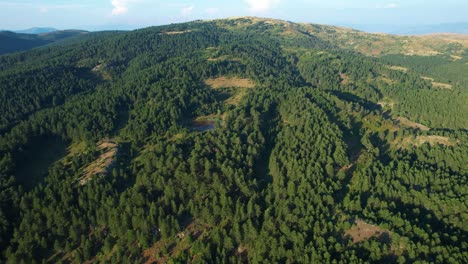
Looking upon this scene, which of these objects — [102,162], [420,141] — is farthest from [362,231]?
[102,162]

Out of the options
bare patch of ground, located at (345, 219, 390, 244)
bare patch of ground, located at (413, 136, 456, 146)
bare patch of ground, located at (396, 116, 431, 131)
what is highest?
bare patch of ground, located at (413, 136, 456, 146)

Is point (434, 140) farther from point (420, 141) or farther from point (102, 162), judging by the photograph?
point (102, 162)

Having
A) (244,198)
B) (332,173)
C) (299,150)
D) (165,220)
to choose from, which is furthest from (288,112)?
(165,220)

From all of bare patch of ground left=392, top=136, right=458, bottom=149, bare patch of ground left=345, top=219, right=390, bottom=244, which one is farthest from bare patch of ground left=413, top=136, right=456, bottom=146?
bare patch of ground left=345, top=219, right=390, bottom=244

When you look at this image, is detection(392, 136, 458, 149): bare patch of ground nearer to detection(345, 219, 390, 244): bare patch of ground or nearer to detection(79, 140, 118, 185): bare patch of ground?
detection(345, 219, 390, 244): bare patch of ground

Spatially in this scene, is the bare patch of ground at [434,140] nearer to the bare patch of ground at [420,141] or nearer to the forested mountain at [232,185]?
the bare patch of ground at [420,141]

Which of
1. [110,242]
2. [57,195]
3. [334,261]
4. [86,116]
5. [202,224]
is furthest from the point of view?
[86,116]

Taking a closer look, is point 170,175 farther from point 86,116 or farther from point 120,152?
point 86,116

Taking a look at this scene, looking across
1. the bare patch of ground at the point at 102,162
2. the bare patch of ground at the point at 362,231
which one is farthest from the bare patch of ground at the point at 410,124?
the bare patch of ground at the point at 102,162

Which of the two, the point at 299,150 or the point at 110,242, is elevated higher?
the point at 299,150
